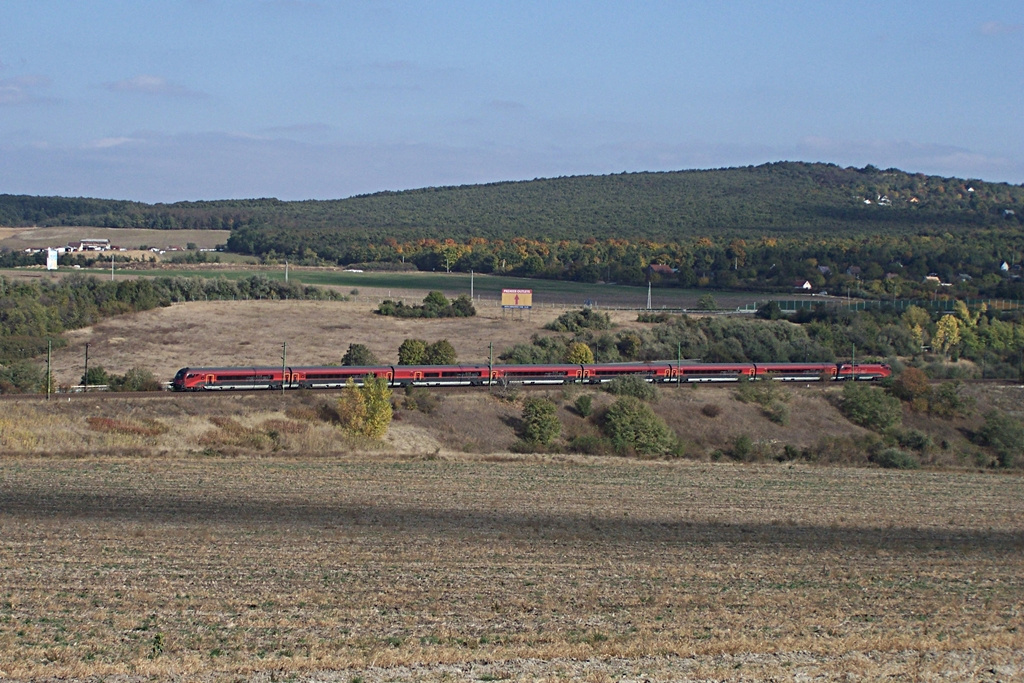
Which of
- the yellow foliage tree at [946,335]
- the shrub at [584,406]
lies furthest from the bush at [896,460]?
the yellow foliage tree at [946,335]

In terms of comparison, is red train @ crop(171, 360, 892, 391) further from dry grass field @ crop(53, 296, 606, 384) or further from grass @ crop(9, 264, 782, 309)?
grass @ crop(9, 264, 782, 309)

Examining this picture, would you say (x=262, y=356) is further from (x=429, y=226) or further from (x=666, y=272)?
(x=429, y=226)

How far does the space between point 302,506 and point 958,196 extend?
188 meters

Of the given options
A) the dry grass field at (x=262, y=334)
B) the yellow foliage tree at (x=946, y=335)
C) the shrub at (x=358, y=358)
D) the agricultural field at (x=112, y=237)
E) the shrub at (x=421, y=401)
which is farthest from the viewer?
the agricultural field at (x=112, y=237)

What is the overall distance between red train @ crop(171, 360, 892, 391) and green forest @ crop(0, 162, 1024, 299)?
1775 inches

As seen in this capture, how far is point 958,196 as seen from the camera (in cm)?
19600

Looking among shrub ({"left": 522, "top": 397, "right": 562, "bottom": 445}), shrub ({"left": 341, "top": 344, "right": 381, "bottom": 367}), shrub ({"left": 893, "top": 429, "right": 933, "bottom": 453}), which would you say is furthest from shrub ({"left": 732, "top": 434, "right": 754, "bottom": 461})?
shrub ({"left": 341, "top": 344, "right": 381, "bottom": 367})

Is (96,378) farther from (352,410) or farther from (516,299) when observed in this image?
(516,299)

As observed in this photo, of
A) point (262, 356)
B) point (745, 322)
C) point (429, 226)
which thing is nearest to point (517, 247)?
point (429, 226)

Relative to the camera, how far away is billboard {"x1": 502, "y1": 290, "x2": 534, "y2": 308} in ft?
269

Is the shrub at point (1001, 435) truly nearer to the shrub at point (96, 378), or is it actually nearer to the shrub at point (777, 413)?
the shrub at point (777, 413)

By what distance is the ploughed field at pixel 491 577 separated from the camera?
16125 mm

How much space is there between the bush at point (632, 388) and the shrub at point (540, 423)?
6129mm

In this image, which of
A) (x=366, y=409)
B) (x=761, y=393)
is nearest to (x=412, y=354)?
(x=366, y=409)
